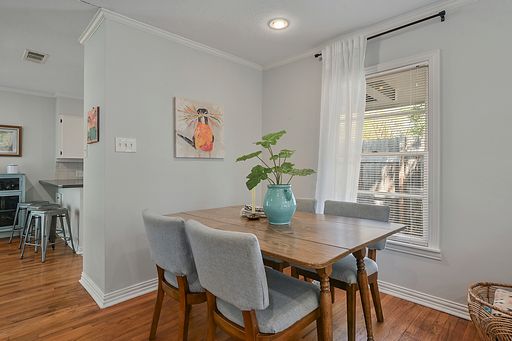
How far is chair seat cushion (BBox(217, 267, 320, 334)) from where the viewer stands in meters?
1.18

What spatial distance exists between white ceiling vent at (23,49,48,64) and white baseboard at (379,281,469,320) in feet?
14.2

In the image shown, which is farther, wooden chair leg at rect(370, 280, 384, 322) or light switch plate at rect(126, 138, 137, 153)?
light switch plate at rect(126, 138, 137, 153)

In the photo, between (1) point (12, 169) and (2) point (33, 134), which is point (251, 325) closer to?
(1) point (12, 169)

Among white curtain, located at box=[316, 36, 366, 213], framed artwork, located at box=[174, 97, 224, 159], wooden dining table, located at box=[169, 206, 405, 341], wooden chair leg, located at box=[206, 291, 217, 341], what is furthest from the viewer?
framed artwork, located at box=[174, 97, 224, 159]

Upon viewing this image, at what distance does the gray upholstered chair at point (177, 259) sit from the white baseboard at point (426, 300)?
175 centimetres

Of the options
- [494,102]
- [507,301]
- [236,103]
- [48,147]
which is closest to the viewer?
[507,301]

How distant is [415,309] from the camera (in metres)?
2.18

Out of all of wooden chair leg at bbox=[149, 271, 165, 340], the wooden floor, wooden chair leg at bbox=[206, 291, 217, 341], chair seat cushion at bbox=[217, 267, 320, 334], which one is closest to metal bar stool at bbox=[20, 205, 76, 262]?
the wooden floor

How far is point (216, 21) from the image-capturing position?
8.01ft

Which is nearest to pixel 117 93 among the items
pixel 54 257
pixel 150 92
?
pixel 150 92

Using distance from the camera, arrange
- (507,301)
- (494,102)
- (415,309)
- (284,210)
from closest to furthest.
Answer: (507,301), (284,210), (494,102), (415,309)

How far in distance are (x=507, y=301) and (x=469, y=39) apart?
178 cm

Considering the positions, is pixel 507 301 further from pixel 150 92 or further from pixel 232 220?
pixel 150 92

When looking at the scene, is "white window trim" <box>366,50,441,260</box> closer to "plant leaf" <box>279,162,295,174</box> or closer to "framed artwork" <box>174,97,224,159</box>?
"plant leaf" <box>279,162,295,174</box>
